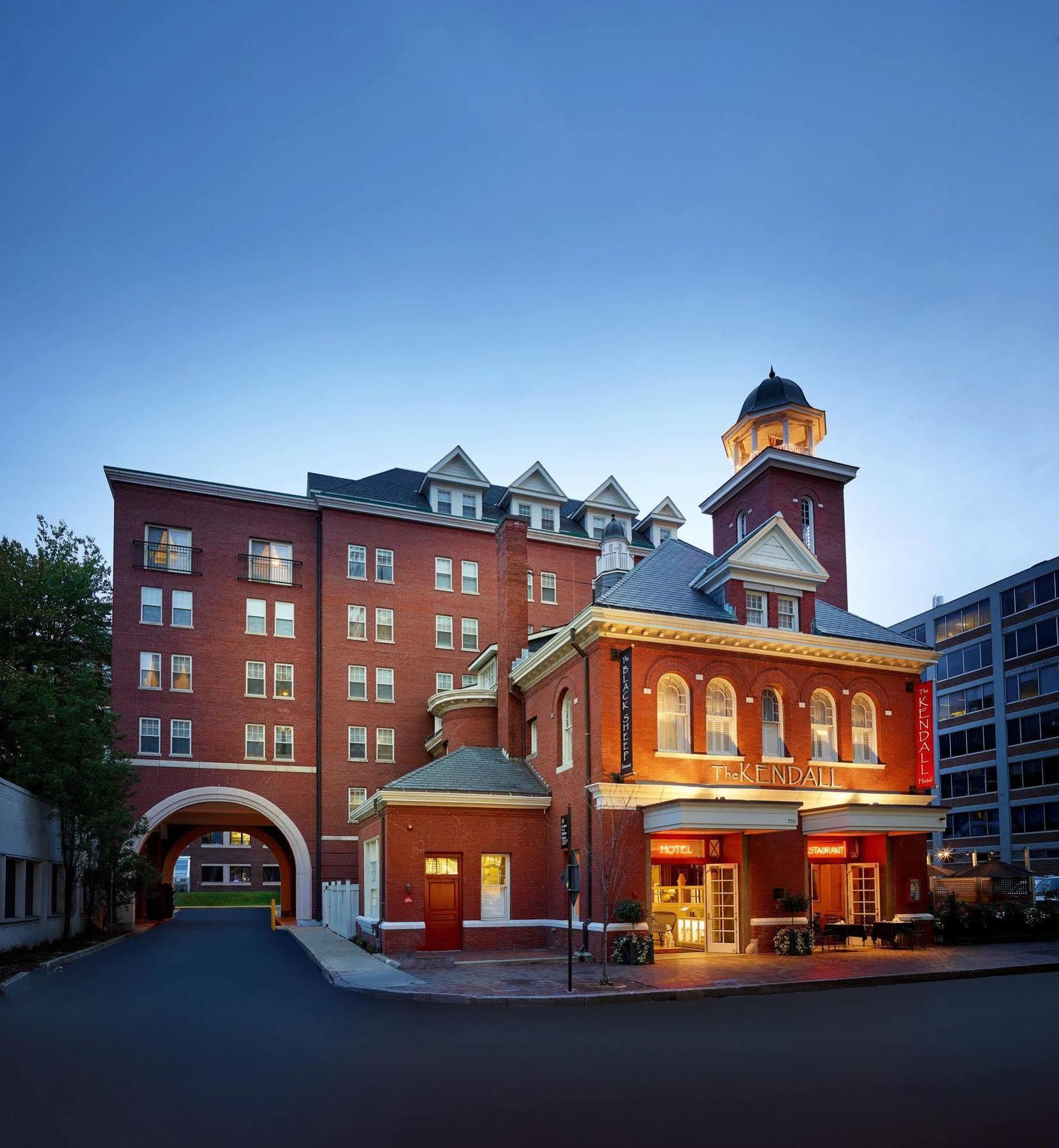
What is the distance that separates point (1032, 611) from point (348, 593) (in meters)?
41.2

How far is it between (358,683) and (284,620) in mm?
4174

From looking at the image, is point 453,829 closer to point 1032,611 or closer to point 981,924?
point 981,924

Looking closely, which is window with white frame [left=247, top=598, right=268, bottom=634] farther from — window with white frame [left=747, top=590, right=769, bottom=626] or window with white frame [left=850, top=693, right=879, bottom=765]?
window with white frame [left=850, top=693, right=879, bottom=765]

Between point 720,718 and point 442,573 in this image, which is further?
point 442,573

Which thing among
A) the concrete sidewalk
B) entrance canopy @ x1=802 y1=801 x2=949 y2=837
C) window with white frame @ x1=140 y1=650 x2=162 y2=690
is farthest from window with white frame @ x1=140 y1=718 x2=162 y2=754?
entrance canopy @ x1=802 y1=801 x2=949 y2=837

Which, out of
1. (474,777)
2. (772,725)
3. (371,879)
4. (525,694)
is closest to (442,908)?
(474,777)

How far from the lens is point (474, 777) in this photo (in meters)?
29.5

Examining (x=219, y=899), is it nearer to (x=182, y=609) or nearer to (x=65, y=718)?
(x=182, y=609)

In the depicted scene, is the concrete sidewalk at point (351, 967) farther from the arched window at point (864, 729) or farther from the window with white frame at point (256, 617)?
the arched window at point (864, 729)

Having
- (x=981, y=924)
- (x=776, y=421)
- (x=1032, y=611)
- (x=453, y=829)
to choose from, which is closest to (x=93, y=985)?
(x=453, y=829)

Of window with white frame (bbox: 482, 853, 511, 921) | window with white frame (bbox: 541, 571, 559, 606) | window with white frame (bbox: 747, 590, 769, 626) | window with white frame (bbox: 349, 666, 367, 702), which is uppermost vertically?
window with white frame (bbox: 541, 571, 559, 606)

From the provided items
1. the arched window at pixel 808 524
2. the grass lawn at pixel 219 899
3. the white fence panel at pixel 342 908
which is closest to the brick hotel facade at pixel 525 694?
the arched window at pixel 808 524

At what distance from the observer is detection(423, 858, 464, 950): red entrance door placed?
90.7 ft

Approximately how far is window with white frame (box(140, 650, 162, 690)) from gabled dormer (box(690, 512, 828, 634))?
23545mm
